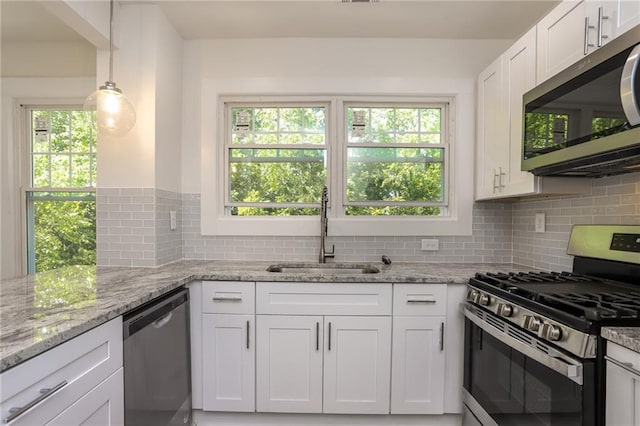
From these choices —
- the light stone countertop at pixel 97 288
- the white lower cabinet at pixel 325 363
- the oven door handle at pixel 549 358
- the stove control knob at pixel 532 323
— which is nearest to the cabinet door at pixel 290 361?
the white lower cabinet at pixel 325 363

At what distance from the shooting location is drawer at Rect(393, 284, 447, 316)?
1.87 metres

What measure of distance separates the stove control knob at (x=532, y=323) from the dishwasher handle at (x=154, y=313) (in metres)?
→ 1.53

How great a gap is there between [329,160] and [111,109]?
1.40 m

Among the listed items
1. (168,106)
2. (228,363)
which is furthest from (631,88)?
(168,106)

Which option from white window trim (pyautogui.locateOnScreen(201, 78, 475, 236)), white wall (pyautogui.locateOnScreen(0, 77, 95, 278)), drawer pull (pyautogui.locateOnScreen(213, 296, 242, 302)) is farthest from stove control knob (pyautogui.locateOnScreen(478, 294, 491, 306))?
white wall (pyautogui.locateOnScreen(0, 77, 95, 278))

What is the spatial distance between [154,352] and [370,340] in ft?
3.59

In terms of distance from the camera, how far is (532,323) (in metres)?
1.26

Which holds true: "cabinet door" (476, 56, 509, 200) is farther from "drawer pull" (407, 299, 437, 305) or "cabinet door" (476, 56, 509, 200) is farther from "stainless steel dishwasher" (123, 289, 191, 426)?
"stainless steel dishwasher" (123, 289, 191, 426)

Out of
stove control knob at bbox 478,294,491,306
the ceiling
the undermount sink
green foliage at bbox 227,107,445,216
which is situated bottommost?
stove control knob at bbox 478,294,491,306

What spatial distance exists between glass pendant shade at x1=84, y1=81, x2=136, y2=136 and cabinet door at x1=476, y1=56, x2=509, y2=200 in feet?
7.07

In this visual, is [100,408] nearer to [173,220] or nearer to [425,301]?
[173,220]

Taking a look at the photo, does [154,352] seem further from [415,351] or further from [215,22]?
[215,22]

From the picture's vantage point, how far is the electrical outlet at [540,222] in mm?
2096

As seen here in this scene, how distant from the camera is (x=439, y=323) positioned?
6.15 ft
